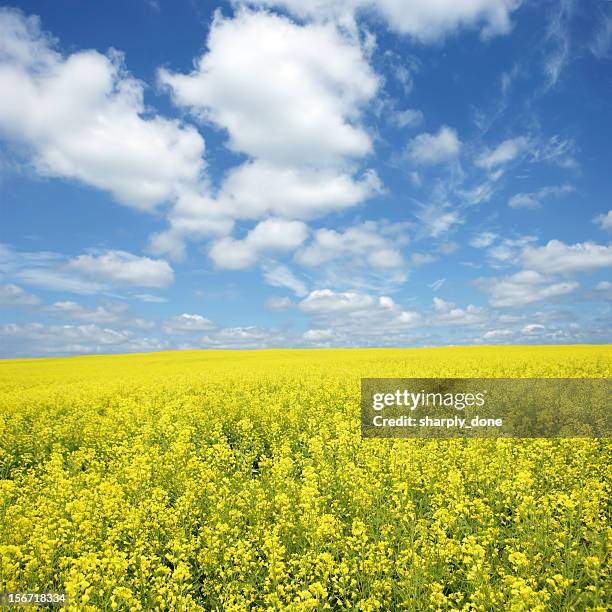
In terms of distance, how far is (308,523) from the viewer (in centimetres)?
585

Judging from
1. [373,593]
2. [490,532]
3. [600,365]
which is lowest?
[373,593]

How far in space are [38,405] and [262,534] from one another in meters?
12.3

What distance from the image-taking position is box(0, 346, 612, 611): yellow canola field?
466 cm

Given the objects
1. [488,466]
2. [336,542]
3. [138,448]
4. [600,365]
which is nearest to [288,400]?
[138,448]

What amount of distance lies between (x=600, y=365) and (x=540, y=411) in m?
9.76

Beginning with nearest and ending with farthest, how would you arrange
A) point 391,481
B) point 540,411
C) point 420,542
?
point 420,542
point 391,481
point 540,411

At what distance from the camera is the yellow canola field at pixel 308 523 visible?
4656 millimetres

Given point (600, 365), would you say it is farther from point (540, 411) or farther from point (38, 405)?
point (38, 405)

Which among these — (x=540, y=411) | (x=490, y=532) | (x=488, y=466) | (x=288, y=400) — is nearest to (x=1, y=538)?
(x=490, y=532)

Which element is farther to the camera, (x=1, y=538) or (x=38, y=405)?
(x=38, y=405)

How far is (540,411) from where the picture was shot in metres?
13.8

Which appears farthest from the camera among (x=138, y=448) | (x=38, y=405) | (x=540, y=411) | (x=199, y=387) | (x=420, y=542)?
(x=199, y=387)

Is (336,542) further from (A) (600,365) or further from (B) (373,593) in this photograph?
(A) (600,365)

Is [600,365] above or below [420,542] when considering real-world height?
above
